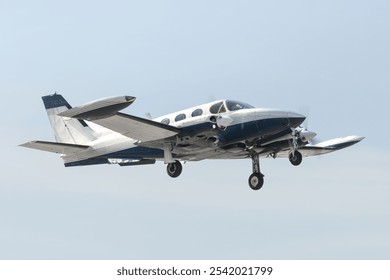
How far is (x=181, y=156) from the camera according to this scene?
4928 centimetres

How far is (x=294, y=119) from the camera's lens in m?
45.8

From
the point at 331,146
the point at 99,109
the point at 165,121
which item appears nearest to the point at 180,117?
the point at 165,121

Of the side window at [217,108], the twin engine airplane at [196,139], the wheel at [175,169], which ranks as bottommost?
the wheel at [175,169]

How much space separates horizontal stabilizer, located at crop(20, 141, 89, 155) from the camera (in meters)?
47.7

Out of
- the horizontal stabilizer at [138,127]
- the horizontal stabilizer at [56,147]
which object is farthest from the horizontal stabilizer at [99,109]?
the horizontal stabilizer at [56,147]

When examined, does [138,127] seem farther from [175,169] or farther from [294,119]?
[294,119]

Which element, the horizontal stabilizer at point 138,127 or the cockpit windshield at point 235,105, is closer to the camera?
the horizontal stabilizer at point 138,127

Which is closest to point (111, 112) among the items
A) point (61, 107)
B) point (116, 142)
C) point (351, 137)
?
point (116, 142)

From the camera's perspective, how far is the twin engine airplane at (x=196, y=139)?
45938mm

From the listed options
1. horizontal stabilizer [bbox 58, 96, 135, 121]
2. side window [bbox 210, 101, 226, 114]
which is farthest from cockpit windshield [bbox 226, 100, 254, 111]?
horizontal stabilizer [bbox 58, 96, 135, 121]

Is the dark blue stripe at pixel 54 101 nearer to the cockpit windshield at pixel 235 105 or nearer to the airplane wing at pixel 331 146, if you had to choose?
the cockpit windshield at pixel 235 105

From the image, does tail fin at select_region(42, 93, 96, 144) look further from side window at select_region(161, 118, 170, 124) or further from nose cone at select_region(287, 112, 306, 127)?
nose cone at select_region(287, 112, 306, 127)

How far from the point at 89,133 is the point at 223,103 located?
9876 mm

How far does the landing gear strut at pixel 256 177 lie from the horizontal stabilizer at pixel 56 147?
32.2 feet
